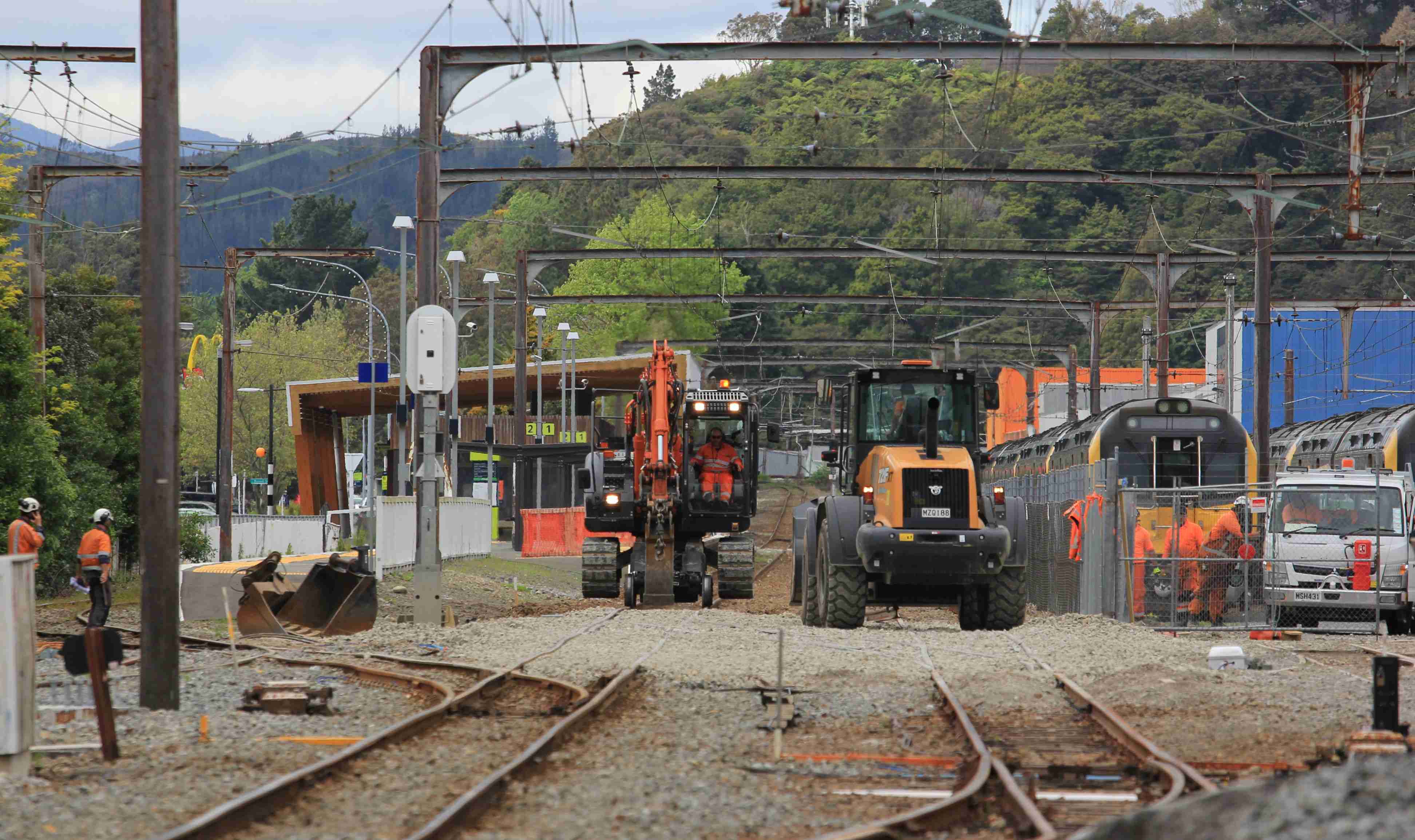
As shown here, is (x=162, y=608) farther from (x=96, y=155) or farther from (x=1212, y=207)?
(x=1212, y=207)

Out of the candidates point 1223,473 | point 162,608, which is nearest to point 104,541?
point 162,608

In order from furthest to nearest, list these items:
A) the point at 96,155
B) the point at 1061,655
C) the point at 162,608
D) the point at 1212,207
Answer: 1. the point at 1212,207
2. the point at 96,155
3. the point at 1061,655
4. the point at 162,608

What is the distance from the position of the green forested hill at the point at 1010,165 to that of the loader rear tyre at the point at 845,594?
159ft

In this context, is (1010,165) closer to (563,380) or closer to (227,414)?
(563,380)

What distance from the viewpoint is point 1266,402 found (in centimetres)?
2991

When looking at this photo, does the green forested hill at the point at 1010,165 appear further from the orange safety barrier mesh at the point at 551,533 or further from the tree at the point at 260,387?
the orange safety barrier mesh at the point at 551,533

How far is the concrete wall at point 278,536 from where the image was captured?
44.0 metres

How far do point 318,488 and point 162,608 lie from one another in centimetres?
5209

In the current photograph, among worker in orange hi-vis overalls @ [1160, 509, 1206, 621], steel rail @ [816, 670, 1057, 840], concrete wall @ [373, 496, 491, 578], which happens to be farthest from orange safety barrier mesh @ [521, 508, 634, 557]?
steel rail @ [816, 670, 1057, 840]

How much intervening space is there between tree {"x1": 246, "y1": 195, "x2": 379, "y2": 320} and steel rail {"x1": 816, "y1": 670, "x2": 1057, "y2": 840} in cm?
12798

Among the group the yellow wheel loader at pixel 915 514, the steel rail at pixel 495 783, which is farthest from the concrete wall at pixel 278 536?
the steel rail at pixel 495 783

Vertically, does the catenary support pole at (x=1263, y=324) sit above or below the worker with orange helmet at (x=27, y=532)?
above

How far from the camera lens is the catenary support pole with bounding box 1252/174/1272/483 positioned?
29125 millimetres

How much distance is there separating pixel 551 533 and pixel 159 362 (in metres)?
34.2
